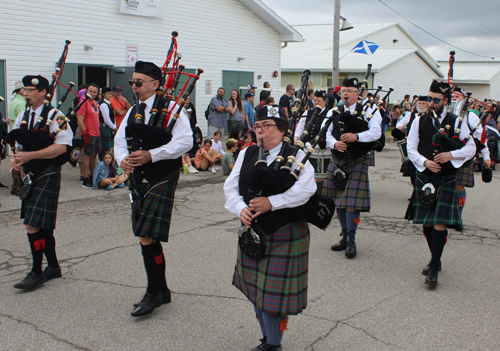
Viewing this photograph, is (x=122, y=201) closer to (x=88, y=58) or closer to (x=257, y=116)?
(x=257, y=116)

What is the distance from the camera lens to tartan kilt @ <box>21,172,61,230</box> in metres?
4.12

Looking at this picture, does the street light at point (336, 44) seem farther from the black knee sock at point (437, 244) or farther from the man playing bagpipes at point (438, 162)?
the black knee sock at point (437, 244)

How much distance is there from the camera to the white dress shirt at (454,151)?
4.26 m

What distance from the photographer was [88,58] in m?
13.2

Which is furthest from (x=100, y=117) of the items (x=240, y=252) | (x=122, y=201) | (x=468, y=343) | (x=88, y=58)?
(x=468, y=343)

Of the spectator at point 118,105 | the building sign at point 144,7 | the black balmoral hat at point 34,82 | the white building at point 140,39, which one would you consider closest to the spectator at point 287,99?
the spectator at point 118,105

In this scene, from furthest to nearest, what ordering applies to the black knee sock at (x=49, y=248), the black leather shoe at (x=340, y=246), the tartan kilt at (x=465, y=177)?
the tartan kilt at (x=465, y=177) → the black leather shoe at (x=340, y=246) → the black knee sock at (x=49, y=248)

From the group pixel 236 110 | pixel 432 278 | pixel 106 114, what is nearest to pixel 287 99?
pixel 236 110

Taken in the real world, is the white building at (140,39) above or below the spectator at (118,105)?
above

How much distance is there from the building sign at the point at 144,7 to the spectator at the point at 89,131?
5921 mm

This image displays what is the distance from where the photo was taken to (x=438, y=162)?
4297mm

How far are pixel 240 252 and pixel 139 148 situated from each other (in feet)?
3.91

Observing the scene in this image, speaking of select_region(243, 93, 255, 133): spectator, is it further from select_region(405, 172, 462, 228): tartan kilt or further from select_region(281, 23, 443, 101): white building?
select_region(281, 23, 443, 101): white building

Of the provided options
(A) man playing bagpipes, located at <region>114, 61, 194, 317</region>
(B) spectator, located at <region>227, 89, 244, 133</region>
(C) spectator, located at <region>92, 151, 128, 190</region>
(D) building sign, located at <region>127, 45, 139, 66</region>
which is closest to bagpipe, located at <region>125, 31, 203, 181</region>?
(A) man playing bagpipes, located at <region>114, 61, 194, 317</region>
